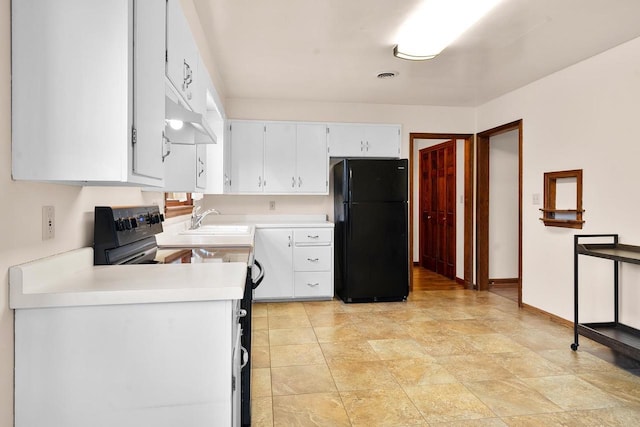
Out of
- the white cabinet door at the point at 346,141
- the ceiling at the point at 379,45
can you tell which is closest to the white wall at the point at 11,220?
the ceiling at the point at 379,45

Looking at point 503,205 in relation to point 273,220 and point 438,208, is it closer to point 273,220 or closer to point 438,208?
point 438,208

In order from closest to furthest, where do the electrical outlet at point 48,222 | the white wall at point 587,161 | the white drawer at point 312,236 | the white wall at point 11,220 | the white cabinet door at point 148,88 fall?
the white wall at point 11,220, the white cabinet door at point 148,88, the electrical outlet at point 48,222, the white wall at point 587,161, the white drawer at point 312,236

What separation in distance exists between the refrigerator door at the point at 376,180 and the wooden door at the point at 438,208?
1534 millimetres

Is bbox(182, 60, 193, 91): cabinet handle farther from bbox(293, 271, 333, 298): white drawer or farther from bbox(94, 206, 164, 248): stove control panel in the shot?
bbox(293, 271, 333, 298): white drawer

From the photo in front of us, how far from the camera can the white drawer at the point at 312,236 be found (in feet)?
15.3

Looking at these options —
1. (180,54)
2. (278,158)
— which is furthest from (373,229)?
(180,54)

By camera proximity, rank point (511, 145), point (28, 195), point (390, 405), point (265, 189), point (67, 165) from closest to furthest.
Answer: point (67, 165), point (28, 195), point (390, 405), point (265, 189), point (511, 145)

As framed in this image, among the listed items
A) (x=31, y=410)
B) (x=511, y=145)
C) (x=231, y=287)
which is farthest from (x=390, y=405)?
(x=511, y=145)

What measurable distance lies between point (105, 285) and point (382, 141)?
4.21m

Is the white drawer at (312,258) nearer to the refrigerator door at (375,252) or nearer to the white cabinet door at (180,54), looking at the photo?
the refrigerator door at (375,252)

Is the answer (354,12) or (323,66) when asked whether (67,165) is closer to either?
(354,12)

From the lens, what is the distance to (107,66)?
109cm

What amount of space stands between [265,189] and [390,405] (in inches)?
120

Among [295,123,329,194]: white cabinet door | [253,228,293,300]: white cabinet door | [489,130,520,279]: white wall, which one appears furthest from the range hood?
[489,130,520,279]: white wall
